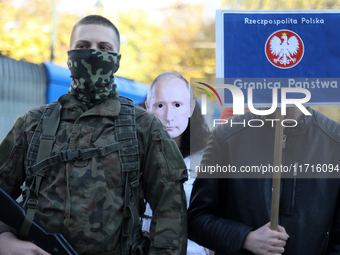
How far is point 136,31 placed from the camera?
5.39 meters

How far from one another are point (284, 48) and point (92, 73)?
0.99 m

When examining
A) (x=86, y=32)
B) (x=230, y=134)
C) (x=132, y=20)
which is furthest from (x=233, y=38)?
(x=132, y=20)

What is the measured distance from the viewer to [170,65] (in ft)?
18.3

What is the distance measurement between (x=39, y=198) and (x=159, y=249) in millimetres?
597

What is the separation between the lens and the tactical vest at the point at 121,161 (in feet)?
5.65

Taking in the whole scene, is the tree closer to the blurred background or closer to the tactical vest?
the blurred background

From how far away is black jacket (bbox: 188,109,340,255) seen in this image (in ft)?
5.98

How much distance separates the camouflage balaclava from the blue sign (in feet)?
1.87

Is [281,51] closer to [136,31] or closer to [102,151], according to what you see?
[102,151]

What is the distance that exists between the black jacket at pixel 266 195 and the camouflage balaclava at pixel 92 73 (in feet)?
2.08

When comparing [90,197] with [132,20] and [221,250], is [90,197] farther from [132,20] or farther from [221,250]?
[132,20]
